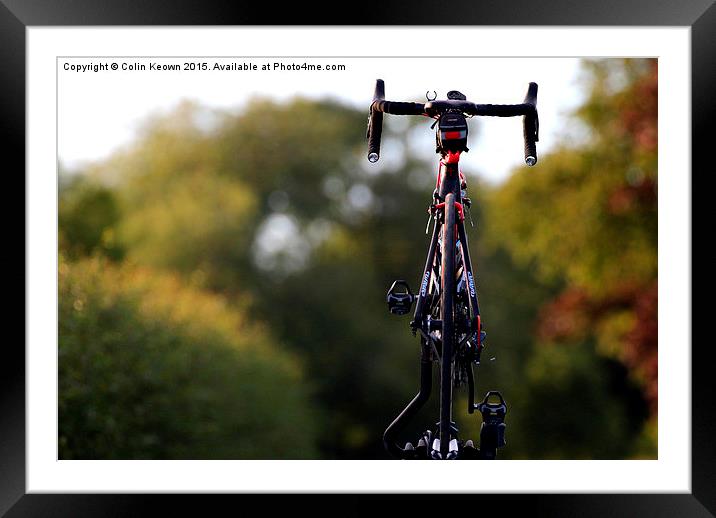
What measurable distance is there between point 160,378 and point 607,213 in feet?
A: 24.8

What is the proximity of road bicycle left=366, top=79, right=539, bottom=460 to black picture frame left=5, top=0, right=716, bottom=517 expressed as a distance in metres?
0.86

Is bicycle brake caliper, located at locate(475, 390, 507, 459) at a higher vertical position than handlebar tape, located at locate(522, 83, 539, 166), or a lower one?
lower

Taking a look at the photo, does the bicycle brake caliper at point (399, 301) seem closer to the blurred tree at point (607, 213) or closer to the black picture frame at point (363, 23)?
the black picture frame at point (363, 23)

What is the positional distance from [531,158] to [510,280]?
15728 millimetres

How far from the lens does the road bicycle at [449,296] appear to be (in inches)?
147

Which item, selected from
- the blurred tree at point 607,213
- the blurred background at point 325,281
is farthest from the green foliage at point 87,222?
the blurred tree at point 607,213

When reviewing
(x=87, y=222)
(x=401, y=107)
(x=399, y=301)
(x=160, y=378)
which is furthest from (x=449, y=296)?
(x=87, y=222)

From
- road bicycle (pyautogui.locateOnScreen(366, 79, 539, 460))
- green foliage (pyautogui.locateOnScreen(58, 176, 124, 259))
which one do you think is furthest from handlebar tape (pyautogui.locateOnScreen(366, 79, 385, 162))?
green foliage (pyautogui.locateOnScreen(58, 176, 124, 259))

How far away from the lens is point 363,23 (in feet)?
15.5

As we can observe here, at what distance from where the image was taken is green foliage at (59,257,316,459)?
7.72m

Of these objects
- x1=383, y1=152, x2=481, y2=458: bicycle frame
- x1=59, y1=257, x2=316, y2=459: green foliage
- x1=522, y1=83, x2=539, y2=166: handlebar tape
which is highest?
x1=522, y1=83, x2=539, y2=166: handlebar tape

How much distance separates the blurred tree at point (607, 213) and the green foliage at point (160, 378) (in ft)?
15.3

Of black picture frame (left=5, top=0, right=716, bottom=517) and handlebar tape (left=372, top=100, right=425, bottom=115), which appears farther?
black picture frame (left=5, top=0, right=716, bottom=517)

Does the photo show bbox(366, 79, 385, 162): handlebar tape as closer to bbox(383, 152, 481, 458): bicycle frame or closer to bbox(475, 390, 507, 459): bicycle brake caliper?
bbox(383, 152, 481, 458): bicycle frame
